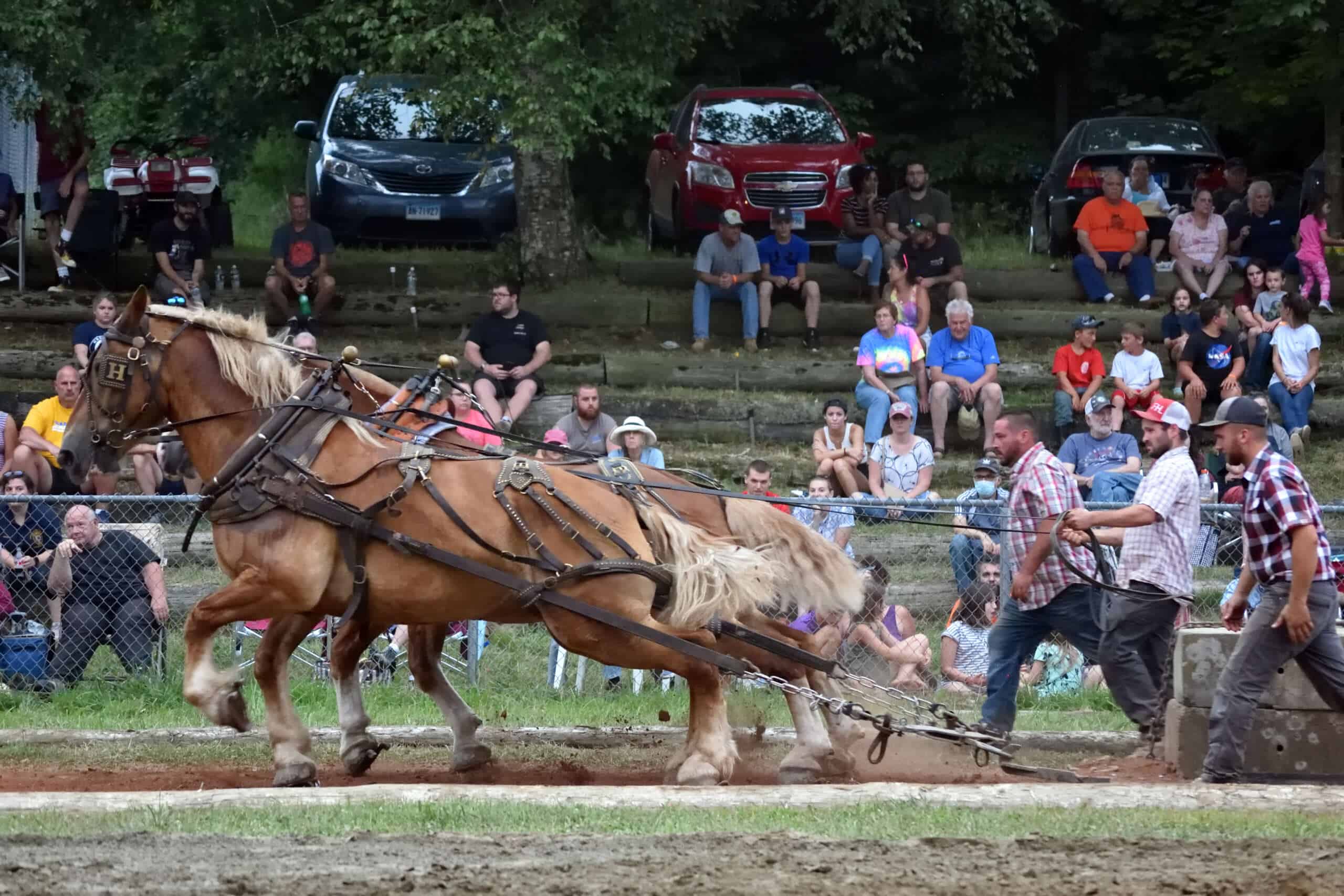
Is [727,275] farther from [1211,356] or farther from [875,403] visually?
[1211,356]

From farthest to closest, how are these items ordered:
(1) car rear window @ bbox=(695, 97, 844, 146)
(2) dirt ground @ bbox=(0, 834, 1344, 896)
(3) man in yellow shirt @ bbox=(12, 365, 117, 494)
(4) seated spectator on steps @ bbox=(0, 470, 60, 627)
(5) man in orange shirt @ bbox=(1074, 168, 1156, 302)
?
1. (1) car rear window @ bbox=(695, 97, 844, 146)
2. (5) man in orange shirt @ bbox=(1074, 168, 1156, 302)
3. (3) man in yellow shirt @ bbox=(12, 365, 117, 494)
4. (4) seated spectator on steps @ bbox=(0, 470, 60, 627)
5. (2) dirt ground @ bbox=(0, 834, 1344, 896)

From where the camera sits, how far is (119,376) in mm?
A: 8734

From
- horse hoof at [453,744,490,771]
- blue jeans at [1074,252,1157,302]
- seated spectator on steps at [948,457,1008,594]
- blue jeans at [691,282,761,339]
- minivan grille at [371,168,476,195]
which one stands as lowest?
horse hoof at [453,744,490,771]

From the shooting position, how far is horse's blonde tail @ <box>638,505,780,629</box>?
8.72m

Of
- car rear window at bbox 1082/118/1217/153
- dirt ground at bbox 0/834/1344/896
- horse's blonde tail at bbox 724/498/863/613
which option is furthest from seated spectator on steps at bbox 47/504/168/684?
car rear window at bbox 1082/118/1217/153

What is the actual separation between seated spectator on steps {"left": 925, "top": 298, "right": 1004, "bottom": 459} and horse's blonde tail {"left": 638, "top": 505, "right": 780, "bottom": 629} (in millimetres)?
8179

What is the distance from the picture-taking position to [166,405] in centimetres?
889

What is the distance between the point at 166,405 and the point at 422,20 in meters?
10.2

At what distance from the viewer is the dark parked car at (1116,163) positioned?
23.0 metres

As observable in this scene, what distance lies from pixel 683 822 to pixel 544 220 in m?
14.7

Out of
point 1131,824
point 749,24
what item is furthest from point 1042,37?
point 1131,824

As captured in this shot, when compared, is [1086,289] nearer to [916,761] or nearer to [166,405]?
[916,761]

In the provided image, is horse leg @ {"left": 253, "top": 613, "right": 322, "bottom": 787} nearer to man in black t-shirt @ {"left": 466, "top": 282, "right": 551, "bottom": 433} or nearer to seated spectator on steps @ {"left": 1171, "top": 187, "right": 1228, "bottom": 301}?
man in black t-shirt @ {"left": 466, "top": 282, "right": 551, "bottom": 433}

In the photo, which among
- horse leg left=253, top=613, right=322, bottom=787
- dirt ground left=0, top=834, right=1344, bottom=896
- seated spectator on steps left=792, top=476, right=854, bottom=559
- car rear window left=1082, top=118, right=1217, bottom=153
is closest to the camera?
dirt ground left=0, top=834, right=1344, bottom=896
